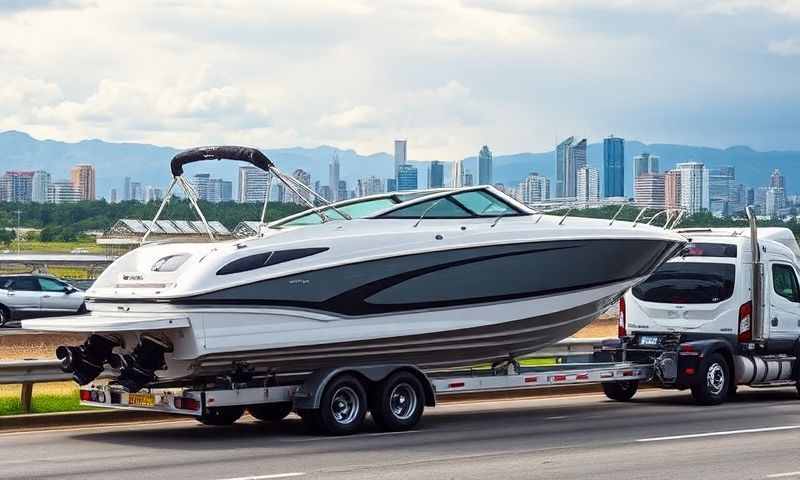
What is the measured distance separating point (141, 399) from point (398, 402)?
10.5 feet

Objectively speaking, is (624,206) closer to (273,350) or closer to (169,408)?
(273,350)

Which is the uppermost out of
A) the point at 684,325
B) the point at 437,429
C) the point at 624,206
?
the point at 624,206

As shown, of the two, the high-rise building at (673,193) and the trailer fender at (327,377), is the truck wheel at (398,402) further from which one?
the high-rise building at (673,193)

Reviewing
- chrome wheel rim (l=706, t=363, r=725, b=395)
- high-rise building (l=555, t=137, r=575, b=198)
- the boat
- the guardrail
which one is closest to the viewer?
the boat

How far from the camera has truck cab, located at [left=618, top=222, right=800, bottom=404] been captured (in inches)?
807

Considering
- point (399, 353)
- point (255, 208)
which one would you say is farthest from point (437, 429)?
point (255, 208)

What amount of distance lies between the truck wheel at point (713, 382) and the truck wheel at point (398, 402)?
5139 millimetres

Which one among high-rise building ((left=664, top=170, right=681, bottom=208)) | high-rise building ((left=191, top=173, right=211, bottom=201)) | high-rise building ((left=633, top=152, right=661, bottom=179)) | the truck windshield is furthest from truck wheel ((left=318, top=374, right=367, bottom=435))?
high-rise building ((left=633, top=152, right=661, bottom=179))

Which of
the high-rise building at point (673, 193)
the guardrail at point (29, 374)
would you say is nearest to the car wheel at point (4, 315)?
the high-rise building at point (673, 193)

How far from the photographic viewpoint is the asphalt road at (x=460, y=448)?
13125 mm

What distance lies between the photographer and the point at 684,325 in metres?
20.9

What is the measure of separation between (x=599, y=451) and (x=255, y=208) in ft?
30.5

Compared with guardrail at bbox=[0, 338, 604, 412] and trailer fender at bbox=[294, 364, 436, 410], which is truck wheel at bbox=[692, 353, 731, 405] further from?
guardrail at bbox=[0, 338, 604, 412]

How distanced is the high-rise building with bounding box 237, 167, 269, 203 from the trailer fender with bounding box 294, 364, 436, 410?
2.79 m
